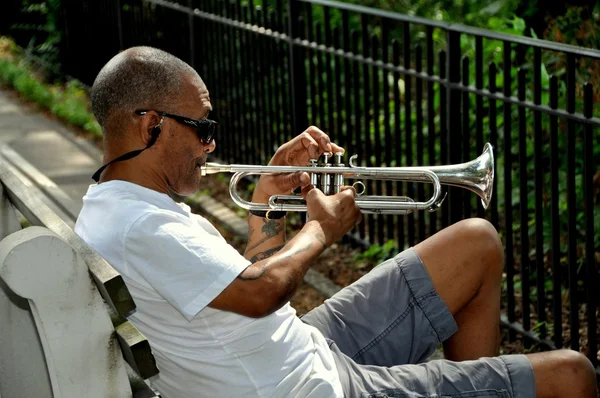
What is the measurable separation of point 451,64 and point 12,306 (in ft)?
9.10

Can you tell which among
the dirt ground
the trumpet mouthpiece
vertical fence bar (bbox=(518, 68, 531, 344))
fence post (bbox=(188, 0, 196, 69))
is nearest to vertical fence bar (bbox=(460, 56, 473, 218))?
vertical fence bar (bbox=(518, 68, 531, 344))

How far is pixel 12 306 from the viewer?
2.59 meters

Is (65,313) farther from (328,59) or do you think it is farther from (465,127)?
(328,59)

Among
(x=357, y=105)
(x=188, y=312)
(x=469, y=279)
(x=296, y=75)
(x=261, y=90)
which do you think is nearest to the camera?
(x=188, y=312)

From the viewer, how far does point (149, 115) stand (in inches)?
115

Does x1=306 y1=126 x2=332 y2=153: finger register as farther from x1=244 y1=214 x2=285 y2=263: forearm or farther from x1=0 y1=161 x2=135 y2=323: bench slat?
x1=0 y1=161 x2=135 y2=323: bench slat

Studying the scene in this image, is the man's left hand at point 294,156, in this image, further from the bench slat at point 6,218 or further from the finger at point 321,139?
the bench slat at point 6,218

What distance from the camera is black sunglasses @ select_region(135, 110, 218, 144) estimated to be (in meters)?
2.94

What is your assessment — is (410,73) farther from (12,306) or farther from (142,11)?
(142,11)

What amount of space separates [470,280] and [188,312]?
1.03 meters

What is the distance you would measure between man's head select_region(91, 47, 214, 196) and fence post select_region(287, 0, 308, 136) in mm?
3204

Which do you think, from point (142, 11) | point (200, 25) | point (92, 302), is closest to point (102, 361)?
Answer: point (92, 302)

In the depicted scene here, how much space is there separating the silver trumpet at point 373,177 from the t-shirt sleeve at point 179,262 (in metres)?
0.55

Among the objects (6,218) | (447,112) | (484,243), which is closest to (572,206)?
(447,112)
